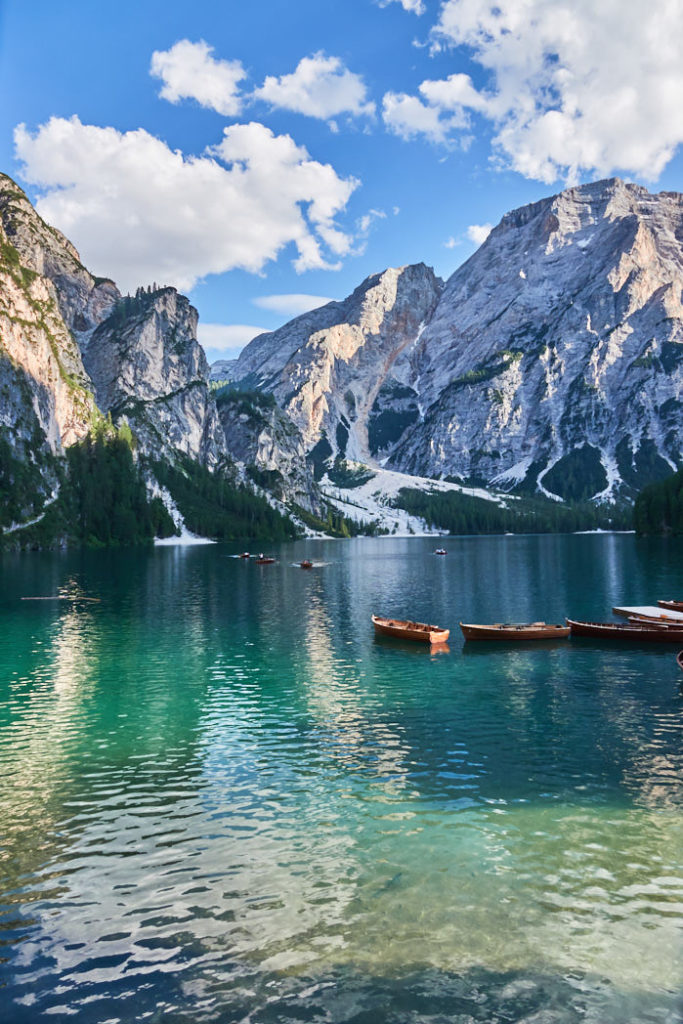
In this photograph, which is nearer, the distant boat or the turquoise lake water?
the turquoise lake water

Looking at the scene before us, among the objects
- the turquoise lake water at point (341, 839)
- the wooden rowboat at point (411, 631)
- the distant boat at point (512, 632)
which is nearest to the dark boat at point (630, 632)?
the distant boat at point (512, 632)

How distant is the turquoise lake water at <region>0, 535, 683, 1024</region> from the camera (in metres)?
17.0

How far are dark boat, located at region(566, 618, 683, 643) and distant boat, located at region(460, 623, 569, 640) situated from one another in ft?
7.67

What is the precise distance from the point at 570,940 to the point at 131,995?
11.9m

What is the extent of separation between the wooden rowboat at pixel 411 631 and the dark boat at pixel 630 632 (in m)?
14.8

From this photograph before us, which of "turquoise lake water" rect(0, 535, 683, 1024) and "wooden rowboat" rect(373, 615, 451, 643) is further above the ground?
"wooden rowboat" rect(373, 615, 451, 643)

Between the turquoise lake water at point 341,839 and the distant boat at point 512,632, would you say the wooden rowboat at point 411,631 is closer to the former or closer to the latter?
the distant boat at point 512,632

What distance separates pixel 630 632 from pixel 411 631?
2286 cm

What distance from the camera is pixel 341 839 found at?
25.5 metres

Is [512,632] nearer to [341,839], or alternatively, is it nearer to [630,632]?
[630,632]

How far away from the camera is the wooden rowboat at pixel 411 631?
2680 inches

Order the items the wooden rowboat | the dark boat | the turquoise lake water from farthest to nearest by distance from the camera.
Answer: the wooden rowboat, the dark boat, the turquoise lake water

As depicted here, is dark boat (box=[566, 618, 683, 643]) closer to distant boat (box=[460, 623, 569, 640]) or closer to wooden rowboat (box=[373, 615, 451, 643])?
distant boat (box=[460, 623, 569, 640])

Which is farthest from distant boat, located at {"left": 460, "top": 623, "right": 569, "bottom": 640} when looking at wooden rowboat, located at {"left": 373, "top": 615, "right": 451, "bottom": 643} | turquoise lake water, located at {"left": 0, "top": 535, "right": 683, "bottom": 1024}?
turquoise lake water, located at {"left": 0, "top": 535, "right": 683, "bottom": 1024}
